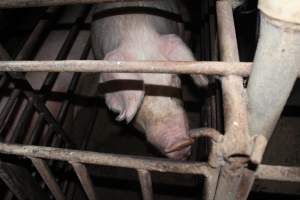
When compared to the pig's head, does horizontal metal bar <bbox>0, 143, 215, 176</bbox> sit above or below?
above

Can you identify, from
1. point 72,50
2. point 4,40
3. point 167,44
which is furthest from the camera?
point 4,40

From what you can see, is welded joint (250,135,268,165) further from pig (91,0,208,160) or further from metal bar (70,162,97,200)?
pig (91,0,208,160)

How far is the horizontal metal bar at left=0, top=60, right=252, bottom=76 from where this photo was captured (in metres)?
0.71

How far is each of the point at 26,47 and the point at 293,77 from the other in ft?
5.05

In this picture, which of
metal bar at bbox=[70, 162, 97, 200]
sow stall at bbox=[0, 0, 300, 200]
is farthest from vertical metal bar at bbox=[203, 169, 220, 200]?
metal bar at bbox=[70, 162, 97, 200]

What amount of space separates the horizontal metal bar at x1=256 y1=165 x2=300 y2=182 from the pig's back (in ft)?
4.87

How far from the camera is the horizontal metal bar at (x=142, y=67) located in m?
0.71

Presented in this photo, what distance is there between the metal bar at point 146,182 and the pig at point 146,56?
0.44 metres

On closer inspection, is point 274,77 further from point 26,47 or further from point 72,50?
point 72,50

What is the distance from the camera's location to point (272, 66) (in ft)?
1.89

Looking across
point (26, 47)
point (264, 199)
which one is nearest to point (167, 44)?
point (26, 47)

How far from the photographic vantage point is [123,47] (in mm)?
1993

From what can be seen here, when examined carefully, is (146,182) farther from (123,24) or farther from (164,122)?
(123,24)

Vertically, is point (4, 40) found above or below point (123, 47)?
below
